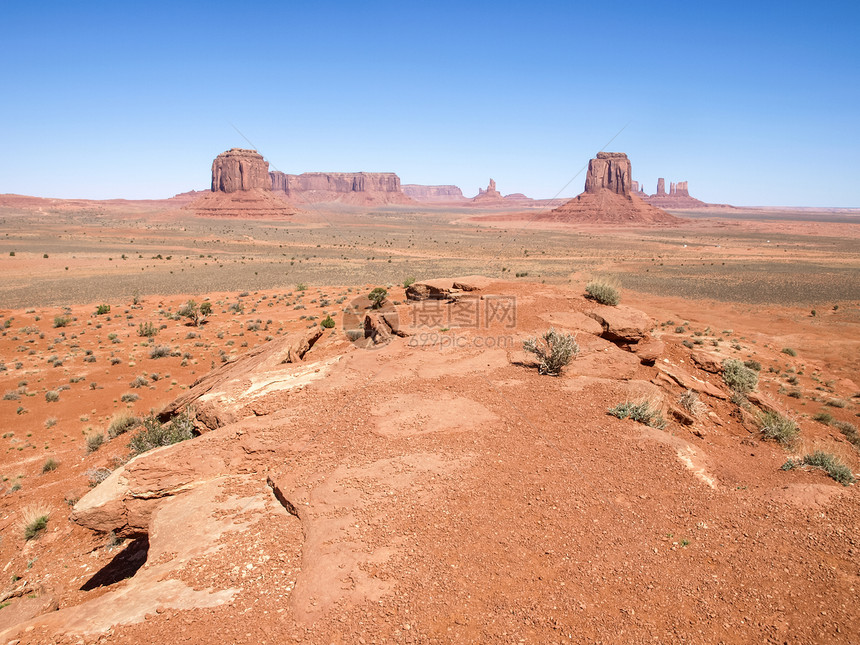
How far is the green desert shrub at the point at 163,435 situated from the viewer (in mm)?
8602

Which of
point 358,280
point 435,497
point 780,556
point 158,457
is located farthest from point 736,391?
point 358,280

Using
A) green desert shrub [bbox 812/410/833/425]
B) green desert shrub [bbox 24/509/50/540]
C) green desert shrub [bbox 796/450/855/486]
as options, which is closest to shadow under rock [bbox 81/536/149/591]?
green desert shrub [bbox 24/509/50/540]

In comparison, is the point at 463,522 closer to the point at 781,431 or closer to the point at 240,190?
the point at 781,431

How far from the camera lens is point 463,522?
5.01m

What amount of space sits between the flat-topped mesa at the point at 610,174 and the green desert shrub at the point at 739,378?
13592 centimetres

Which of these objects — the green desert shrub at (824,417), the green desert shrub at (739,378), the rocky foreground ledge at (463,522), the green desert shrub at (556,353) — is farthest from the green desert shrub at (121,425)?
the green desert shrub at (824,417)

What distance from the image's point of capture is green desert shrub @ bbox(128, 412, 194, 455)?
8602 millimetres

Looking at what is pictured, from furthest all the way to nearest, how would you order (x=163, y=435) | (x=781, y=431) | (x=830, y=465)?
(x=163, y=435) < (x=781, y=431) < (x=830, y=465)

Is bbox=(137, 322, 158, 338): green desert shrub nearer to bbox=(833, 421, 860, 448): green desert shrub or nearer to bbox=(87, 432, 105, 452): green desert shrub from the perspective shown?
bbox=(87, 432, 105, 452): green desert shrub

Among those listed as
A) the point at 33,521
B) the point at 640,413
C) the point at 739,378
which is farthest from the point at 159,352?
the point at 739,378

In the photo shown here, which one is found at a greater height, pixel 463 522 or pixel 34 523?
pixel 463 522

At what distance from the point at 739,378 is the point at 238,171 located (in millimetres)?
149807

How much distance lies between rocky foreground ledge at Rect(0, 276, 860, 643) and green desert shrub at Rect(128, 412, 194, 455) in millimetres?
599

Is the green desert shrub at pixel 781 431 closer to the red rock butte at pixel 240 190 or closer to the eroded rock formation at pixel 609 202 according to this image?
the eroded rock formation at pixel 609 202
